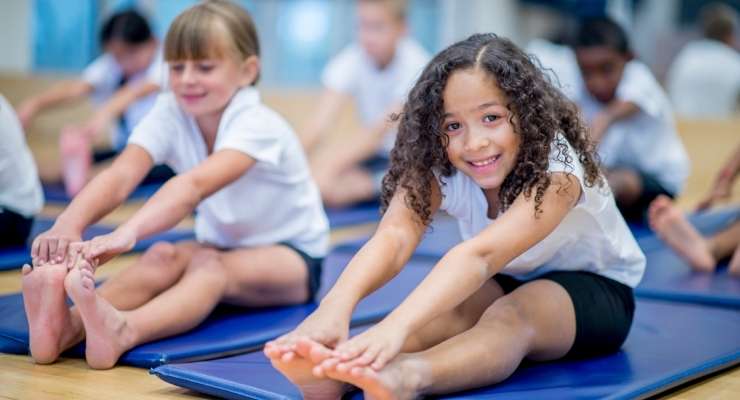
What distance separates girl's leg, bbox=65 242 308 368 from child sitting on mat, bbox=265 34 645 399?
0.50 metres

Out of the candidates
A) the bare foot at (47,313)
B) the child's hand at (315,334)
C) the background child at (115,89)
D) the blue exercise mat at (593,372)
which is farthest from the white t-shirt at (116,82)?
the child's hand at (315,334)

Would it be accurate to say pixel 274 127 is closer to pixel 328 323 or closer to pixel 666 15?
pixel 328 323

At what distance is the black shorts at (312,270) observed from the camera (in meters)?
2.58

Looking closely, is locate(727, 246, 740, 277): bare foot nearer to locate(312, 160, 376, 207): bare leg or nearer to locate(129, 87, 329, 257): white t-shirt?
locate(129, 87, 329, 257): white t-shirt

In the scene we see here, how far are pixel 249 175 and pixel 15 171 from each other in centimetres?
85

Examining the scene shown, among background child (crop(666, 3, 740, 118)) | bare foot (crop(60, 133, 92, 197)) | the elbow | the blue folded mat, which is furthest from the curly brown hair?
background child (crop(666, 3, 740, 118))

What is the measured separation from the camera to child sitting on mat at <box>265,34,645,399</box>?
5.58 ft

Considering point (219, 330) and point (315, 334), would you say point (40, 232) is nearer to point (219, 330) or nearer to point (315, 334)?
point (219, 330)

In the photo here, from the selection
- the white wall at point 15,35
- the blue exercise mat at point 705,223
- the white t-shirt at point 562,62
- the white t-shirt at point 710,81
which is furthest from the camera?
the white wall at point 15,35

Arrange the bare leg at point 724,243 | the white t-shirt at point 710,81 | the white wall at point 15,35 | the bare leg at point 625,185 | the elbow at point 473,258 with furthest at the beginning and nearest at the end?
the white wall at point 15,35 → the white t-shirt at point 710,81 → the bare leg at point 625,185 → the bare leg at point 724,243 → the elbow at point 473,258

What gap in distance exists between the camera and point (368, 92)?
4898mm

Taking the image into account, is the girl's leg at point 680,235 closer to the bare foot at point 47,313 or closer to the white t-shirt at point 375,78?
the bare foot at point 47,313

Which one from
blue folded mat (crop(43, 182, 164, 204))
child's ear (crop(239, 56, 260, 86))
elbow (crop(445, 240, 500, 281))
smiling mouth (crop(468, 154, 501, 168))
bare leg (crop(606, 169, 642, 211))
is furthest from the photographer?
blue folded mat (crop(43, 182, 164, 204))

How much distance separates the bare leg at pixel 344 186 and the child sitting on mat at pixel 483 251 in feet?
7.89
